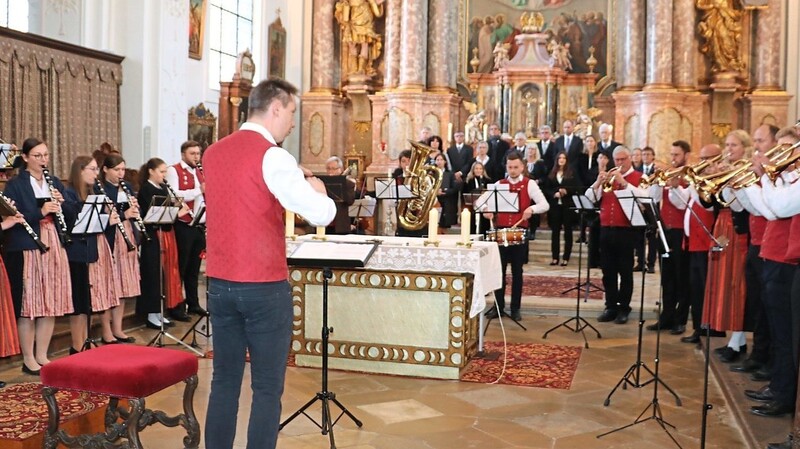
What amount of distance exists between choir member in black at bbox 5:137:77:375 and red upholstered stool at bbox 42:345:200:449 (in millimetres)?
2205

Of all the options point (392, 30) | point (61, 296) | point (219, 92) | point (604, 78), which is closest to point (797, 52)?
point (604, 78)

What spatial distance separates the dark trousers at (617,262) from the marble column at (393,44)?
377 inches

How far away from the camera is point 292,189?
11.6 feet

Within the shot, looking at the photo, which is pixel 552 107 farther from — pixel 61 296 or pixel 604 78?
pixel 61 296

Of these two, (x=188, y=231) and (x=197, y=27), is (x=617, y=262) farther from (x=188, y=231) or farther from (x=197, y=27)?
(x=197, y=27)

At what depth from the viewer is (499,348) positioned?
25.3 feet

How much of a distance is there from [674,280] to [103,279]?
17.9 ft

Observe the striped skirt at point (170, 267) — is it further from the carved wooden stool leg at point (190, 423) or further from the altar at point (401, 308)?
the carved wooden stool leg at point (190, 423)

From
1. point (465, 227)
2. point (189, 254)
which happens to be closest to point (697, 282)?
point (465, 227)

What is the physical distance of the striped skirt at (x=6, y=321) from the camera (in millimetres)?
6062

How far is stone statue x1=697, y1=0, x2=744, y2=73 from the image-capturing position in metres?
16.7

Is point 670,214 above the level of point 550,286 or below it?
above

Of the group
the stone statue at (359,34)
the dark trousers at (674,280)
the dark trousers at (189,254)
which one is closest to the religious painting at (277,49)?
the stone statue at (359,34)

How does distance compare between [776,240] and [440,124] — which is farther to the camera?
[440,124]
